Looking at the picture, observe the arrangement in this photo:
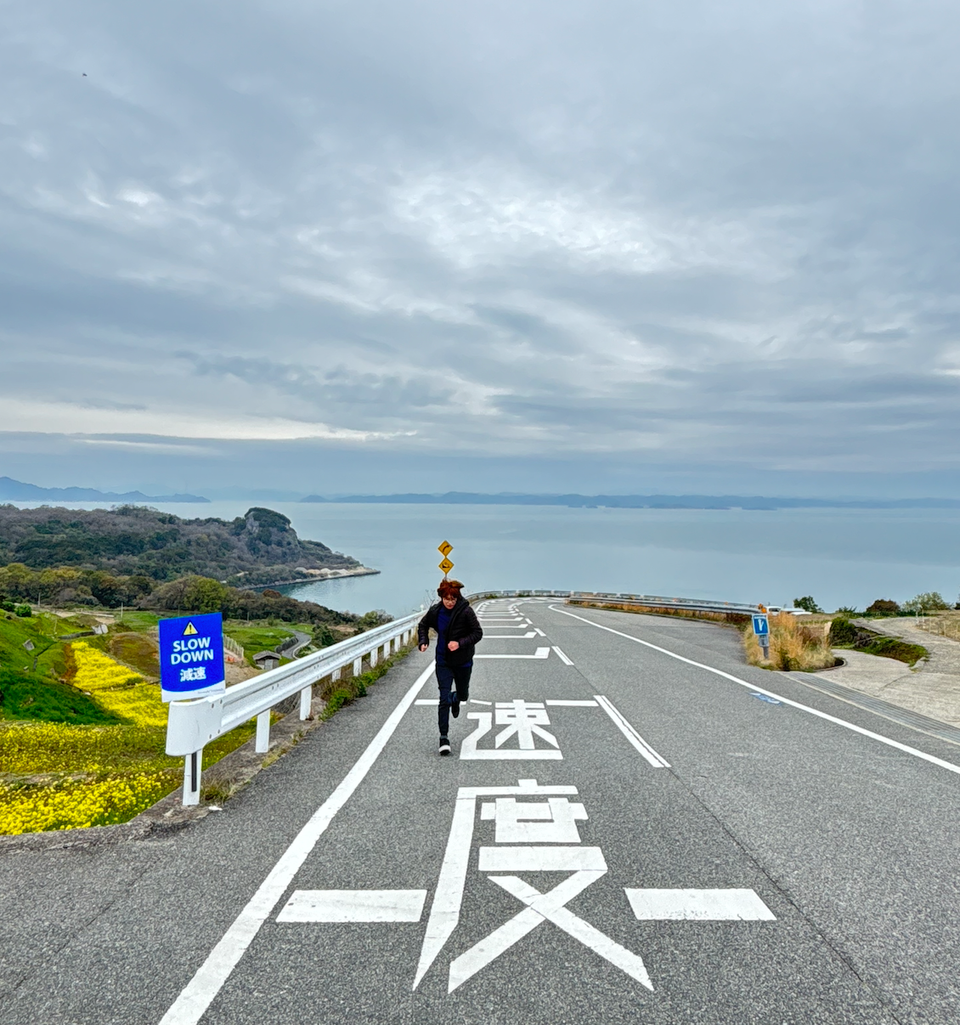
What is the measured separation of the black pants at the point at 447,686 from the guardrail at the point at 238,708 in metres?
1.73

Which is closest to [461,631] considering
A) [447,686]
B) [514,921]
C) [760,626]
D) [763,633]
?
[447,686]

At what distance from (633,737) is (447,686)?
2195 millimetres

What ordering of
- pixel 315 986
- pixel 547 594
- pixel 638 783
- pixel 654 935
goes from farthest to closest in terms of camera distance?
pixel 547 594 < pixel 638 783 < pixel 654 935 < pixel 315 986

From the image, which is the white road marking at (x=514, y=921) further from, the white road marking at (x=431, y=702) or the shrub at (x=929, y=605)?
the shrub at (x=929, y=605)

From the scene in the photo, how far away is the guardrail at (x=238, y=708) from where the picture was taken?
5352 mm

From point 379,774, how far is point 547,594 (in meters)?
59.0

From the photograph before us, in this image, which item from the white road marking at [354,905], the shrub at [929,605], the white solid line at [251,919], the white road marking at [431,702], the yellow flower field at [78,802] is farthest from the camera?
the shrub at [929,605]

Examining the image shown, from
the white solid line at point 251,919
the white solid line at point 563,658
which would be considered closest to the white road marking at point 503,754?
the white solid line at point 251,919

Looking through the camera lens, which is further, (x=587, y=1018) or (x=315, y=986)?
(x=315, y=986)

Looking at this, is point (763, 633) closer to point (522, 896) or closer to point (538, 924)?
point (522, 896)

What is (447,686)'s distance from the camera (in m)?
7.05

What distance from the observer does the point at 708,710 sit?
920cm

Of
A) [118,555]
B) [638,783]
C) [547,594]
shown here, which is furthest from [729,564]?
[638,783]

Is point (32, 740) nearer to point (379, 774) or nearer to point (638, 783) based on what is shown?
point (379, 774)
